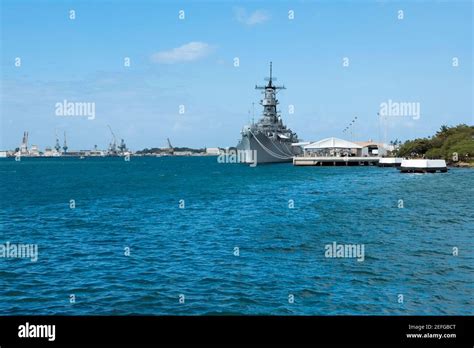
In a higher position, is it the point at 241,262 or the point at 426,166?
the point at 426,166

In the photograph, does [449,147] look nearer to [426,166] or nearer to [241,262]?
[426,166]

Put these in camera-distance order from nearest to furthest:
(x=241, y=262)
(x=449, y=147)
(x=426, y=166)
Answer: (x=241, y=262), (x=426, y=166), (x=449, y=147)

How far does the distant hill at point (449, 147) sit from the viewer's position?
505ft

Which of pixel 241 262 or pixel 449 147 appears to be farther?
pixel 449 147

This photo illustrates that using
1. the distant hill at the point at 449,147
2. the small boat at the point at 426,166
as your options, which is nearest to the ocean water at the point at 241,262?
the small boat at the point at 426,166

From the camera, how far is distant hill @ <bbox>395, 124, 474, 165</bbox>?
6058 inches

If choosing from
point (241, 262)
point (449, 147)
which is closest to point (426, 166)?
point (449, 147)

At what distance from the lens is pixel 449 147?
6580 inches

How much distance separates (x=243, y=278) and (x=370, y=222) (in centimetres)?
2455

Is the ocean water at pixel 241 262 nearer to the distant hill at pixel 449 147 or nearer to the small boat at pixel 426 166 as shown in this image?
the small boat at pixel 426 166

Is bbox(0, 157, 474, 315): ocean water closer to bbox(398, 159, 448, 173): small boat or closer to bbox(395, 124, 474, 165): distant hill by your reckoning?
bbox(398, 159, 448, 173): small boat

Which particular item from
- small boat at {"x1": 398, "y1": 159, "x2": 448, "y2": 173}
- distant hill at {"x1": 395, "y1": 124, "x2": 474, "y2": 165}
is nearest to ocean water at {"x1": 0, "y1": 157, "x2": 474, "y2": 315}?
small boat at {"x1": 398, "y1": 159, "x2": 448, "y2": 173}
